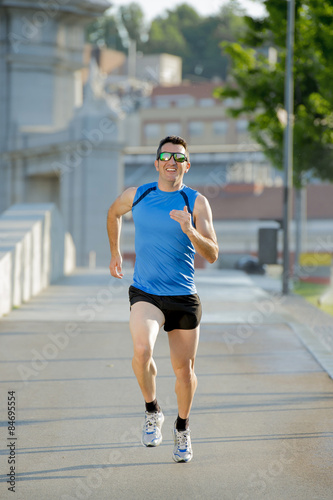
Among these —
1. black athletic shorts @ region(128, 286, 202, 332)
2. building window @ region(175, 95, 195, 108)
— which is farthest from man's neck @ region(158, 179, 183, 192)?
building window @ region(175, 95, 195, 108)

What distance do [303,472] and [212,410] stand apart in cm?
186

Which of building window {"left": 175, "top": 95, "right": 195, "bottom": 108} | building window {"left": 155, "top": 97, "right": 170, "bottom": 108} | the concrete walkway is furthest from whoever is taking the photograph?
building window {"left": 155, "top": 97, "right": 170, "bottom": 108}

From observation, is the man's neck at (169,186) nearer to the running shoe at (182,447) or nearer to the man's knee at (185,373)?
the man's knee at (185,373)

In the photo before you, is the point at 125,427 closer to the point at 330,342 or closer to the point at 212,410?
the point at 212,410

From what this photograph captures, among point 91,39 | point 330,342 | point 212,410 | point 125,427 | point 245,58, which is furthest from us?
point 91,39

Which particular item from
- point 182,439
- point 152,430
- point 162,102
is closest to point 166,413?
point 152,430

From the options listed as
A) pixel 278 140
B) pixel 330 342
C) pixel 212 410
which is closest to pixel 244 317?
pixel 330 342

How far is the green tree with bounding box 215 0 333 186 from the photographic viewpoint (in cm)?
2306

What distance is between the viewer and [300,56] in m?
24.5

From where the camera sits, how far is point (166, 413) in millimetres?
7109

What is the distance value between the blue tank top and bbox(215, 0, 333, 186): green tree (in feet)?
54.9

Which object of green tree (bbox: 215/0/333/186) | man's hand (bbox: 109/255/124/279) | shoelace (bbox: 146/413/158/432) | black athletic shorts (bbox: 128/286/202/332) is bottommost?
shoelace (bbox: 146/413/158/432)

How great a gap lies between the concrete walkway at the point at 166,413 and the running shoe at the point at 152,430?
0.10 meters

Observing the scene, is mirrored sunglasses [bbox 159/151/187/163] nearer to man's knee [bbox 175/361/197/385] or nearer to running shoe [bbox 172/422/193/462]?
man's knee [bbox 175/361/197/385]
